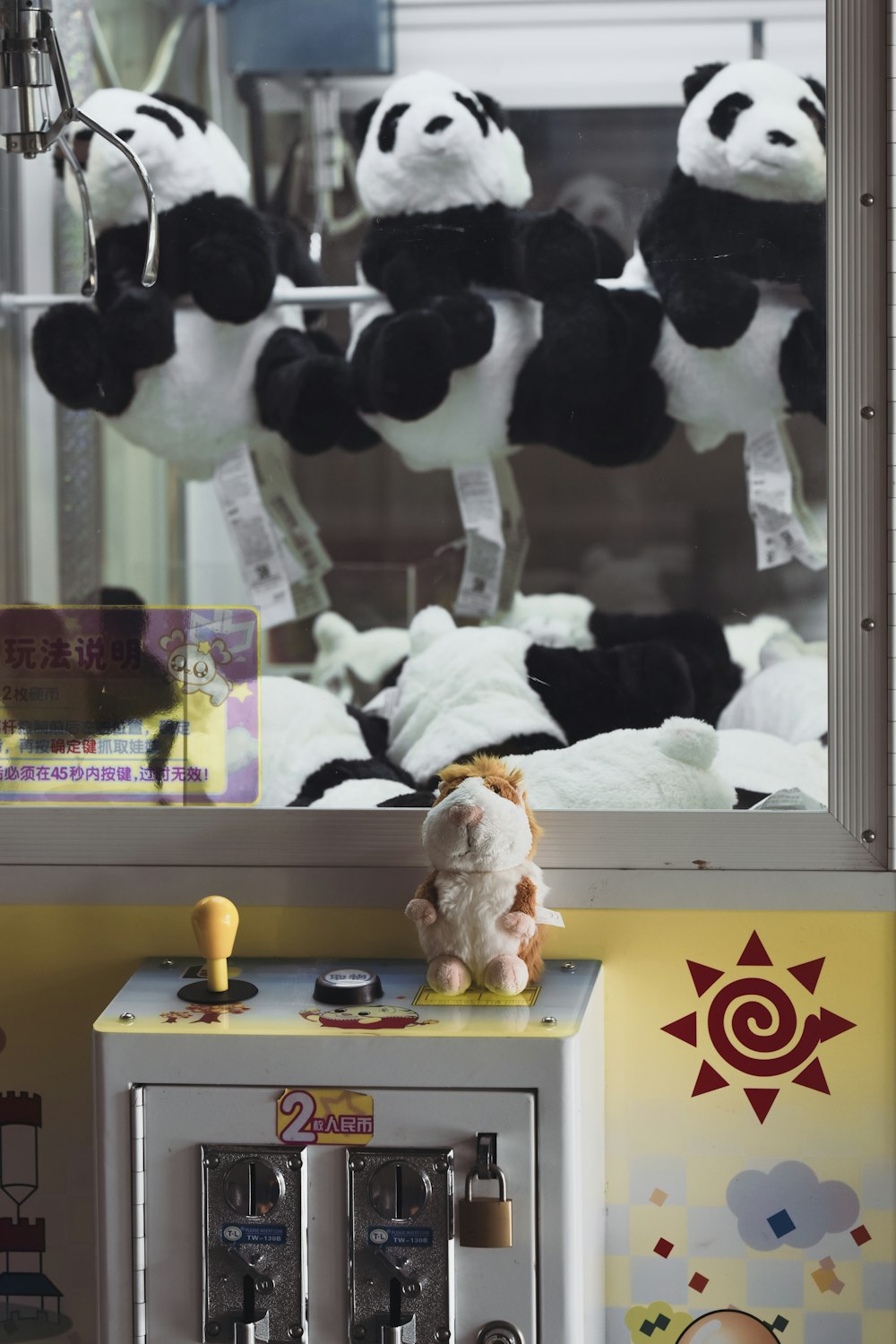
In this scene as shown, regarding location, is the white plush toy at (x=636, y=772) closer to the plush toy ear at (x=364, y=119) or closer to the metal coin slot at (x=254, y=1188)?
the metal coin slot at (x=254, y=1188)

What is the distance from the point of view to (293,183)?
1.78 metres

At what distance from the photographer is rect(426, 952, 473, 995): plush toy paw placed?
4.08 feet

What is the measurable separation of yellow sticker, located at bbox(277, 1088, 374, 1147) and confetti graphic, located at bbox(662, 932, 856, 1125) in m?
0.34

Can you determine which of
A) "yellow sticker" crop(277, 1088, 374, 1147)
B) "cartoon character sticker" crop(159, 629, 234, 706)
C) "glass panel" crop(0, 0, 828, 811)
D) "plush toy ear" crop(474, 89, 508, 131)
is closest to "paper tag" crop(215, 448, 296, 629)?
"glass panel" crop(0, 0, 828, 811)

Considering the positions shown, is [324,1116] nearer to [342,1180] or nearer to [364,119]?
[342,1180]

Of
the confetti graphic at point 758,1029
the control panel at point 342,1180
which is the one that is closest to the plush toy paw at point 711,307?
the confetti graphic at point 758,1029

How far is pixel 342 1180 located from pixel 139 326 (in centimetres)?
93

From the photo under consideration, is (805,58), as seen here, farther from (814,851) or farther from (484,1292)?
(484,1292)

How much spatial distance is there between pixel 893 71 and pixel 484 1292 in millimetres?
1082

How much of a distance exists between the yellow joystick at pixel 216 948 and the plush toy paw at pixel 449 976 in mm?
156

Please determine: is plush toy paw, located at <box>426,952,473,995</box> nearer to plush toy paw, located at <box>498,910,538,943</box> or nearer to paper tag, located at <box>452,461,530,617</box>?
plush toy paw, located at <box>498,910,538,943</box>

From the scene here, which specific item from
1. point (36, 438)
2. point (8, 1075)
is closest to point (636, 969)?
point (8, 1075)

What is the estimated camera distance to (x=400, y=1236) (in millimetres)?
1141

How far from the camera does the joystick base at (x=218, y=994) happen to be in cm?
125
